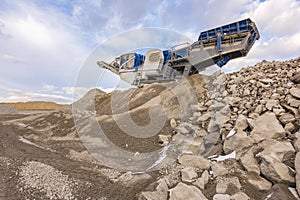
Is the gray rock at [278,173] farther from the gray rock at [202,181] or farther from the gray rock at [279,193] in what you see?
the gray rock at [202,181]

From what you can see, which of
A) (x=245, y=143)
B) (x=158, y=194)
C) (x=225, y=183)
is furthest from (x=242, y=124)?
(x=158, y=194)

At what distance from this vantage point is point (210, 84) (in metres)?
11.8

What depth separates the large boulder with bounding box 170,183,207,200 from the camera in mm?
4562

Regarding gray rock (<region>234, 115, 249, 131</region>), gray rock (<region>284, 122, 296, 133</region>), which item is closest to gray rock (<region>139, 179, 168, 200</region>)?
gray rock (<region>234, 115, 249, 131</region>)

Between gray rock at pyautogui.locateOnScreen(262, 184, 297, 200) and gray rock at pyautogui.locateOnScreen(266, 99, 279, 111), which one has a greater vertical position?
gray rock at pyautogui.locateOnScreen(266, 99, 279, 111)

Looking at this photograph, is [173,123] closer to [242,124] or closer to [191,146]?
[191,146]

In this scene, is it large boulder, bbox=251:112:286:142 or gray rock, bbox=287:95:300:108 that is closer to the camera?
large boulder, bbox=251:112:286:142

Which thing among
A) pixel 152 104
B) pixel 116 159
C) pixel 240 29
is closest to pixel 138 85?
pixel 152 104

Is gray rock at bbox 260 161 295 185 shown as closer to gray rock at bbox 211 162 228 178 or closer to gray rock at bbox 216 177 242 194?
gray rock at bbox 216 177 242 194

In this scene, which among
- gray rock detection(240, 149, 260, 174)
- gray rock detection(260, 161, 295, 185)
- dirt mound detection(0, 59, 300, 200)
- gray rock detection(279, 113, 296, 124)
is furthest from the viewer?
gray rock detection(279, 113, 296, 124)

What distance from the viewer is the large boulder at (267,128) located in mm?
6031

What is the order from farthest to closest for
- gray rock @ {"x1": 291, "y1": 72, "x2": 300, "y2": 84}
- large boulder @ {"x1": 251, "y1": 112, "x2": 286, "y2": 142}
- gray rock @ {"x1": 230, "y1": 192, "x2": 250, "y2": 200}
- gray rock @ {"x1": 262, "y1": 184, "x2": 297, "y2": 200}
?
gray rock @ {"x1": 291, "y1": 72, "x2": 300, "y2": 84}
large boulder @ {"x1": 251, "y1": 112, "x2": 286, "y2": 142}
gray rock @ {"x1": 230, "y1": 192, "x2": 250, "y2": 200}
gray rock @ {"x1": 262, "y1": 184, "x2": 297, "y2": 200}

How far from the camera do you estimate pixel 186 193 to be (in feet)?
15.2

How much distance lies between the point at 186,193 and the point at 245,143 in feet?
8.47
